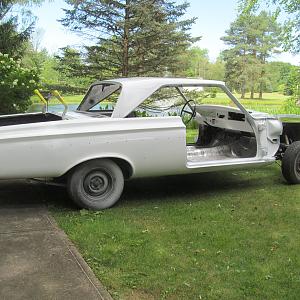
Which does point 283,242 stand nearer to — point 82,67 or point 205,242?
point 205,242

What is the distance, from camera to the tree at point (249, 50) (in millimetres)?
29766

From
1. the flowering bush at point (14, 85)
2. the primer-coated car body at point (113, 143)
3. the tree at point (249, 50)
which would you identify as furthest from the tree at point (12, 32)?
the tree at point (249, 50)

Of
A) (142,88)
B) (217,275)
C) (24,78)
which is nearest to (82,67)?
(24,78)

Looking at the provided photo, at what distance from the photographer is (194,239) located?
4402 millimetres

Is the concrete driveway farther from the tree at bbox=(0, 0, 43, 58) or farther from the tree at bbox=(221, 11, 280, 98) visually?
the tree at bbox=(221, 11, 280, 98)

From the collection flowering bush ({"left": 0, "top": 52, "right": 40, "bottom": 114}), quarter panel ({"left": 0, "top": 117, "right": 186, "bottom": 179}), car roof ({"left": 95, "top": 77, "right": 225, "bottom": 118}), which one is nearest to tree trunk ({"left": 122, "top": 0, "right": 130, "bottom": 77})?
flowering bush ({"left": 0, "top": 52, "right": 40, "bottom": 114})

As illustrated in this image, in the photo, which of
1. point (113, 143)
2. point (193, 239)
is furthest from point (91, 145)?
point (193, 239)

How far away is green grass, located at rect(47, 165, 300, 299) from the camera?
3467mm

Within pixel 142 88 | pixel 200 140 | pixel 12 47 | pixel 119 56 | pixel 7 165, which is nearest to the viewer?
pixel 7 165

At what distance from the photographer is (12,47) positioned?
1323 centimetres

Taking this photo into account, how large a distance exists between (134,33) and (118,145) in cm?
1197

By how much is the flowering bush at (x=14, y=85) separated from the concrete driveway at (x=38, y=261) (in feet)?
16.1

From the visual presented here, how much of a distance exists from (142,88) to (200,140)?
178 cm

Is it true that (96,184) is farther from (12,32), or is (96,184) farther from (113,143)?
(12,32)
